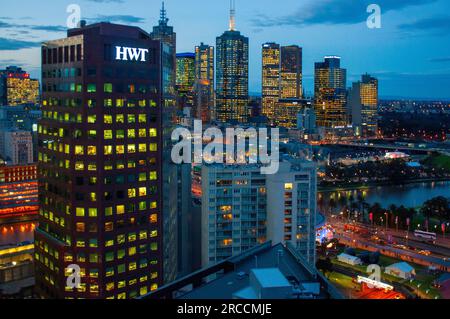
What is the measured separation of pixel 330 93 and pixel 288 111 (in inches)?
221

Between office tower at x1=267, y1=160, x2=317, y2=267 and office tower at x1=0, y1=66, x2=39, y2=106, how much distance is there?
36850 mm

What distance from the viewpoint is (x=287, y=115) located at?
46.9m

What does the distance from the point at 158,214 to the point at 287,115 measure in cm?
4020

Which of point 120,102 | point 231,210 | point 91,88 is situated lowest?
point 231,210

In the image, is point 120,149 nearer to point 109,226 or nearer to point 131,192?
point 131,192

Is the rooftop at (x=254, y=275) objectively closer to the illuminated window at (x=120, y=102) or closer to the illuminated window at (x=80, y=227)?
the illuminated window at (x=80, y=227)

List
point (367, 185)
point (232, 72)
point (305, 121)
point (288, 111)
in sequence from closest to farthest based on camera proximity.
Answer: point (367, 185)
point (305, 121)
point (288, 111)
point (232, 72)

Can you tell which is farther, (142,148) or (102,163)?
(142,148)

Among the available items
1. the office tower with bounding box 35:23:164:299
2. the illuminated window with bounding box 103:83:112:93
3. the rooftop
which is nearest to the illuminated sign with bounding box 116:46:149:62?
the office tower with bounding box 35:23:164:299

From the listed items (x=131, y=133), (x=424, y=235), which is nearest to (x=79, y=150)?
(x=131, y=133)

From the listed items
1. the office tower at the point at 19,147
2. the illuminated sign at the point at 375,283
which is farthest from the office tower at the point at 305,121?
the illuminated sign at the point at 375,283

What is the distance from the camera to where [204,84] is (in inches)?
1866

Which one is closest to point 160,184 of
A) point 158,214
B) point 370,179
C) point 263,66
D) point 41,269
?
point 158,214

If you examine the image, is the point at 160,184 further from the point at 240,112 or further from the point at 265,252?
the point at 240,112
